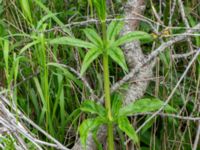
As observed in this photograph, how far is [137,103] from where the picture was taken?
137 cm

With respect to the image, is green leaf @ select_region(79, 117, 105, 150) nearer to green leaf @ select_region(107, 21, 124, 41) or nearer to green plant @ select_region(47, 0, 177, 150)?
green plant @ select_region(47, 0, 177, 150)

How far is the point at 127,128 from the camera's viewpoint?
4.17ft

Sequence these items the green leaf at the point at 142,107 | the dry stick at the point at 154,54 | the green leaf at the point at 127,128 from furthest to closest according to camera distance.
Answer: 1. the dry stick at the point at 154,54
2. the green leaf at the point at 142,107
3. the green leaf at the point at 127,128

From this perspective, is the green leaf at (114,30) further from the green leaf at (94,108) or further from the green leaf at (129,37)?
the green leaf at (94,108)

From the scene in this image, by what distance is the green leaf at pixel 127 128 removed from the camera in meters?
1.24

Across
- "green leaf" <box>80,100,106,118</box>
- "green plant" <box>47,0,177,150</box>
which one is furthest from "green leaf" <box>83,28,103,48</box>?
"green leaf" <box>80,100,106,118</box>

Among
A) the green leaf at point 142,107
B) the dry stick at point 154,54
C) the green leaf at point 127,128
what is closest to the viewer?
the green leaf at point 127,128

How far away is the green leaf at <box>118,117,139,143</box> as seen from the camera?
1242mm

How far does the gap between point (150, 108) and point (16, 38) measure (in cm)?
81

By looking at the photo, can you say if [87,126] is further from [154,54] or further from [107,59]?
[154,54]

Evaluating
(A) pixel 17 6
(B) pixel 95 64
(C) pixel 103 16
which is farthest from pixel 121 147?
(A) pixel 17 6

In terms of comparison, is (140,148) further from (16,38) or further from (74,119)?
(16,38)

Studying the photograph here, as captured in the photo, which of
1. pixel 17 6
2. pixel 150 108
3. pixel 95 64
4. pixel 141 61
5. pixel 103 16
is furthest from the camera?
pixel 17 6

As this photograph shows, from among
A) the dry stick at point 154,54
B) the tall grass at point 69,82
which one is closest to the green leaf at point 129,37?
the dry stick at point 154,54
